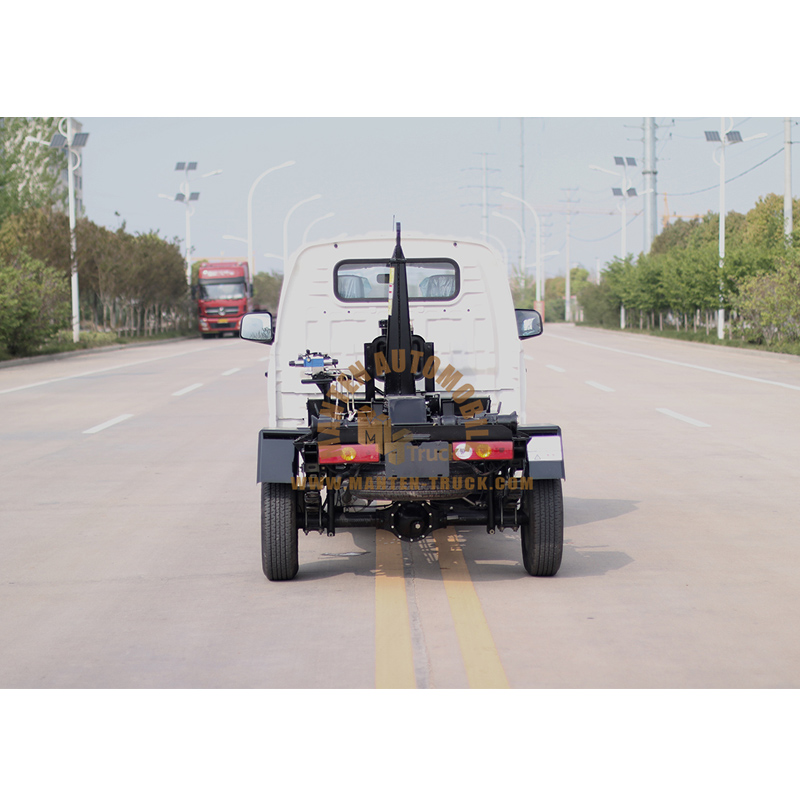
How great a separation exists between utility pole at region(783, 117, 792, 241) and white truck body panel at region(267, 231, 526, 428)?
2891 centimetres

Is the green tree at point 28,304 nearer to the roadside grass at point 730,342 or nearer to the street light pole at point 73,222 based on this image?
the street light pole at point 73,222

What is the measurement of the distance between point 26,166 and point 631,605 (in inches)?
2531

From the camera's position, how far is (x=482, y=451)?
606cm

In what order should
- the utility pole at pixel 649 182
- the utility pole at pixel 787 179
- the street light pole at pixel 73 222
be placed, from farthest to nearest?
the utility pole at pixel 649 182
the street light pole at pixel 73 222
the utility pole at pixel 787 179

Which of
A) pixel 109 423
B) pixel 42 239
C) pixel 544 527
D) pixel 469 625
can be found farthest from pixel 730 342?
pixel 469 625

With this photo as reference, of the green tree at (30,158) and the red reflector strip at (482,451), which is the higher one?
the green tree at (30,158)

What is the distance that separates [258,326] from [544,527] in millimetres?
2696

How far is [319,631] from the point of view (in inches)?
215

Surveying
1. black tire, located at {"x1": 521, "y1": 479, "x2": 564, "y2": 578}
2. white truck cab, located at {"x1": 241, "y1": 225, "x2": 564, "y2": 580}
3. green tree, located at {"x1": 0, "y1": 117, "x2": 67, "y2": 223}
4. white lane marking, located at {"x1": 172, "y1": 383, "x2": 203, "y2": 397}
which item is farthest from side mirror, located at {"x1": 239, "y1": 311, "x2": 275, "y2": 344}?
green tree, located at {"x1": 0, "y1": 117, "x2": 67, "y2": 223}

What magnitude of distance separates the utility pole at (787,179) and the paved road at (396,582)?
23.6 m

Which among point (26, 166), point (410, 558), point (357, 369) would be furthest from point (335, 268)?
point (26, 166)

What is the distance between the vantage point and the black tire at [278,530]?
247 inches

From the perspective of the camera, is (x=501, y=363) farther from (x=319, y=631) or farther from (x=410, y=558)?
(x=319, y=631)

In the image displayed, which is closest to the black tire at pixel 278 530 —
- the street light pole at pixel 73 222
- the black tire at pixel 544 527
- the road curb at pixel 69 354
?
the black tire at pixel 544 527
